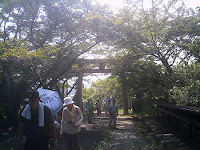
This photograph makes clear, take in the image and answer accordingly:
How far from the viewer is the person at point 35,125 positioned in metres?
3.54

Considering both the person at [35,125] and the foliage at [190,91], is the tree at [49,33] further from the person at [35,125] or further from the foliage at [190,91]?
the person at [35,125]

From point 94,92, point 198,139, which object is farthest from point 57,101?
point 94,92

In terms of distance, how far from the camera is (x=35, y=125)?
140 inches

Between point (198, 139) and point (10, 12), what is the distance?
983cm

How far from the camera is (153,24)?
11688 mm

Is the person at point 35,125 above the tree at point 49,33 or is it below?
below

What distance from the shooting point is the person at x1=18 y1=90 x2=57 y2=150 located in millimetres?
3537

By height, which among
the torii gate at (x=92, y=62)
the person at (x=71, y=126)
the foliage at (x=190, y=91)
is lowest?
the person at (x=71, y=126)

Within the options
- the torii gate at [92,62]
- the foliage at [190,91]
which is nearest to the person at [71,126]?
the foliage at [190,91]

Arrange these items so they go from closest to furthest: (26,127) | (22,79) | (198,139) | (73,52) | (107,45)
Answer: (26,127)
(198,139)
(22,79)
(73,52)
(107,45)

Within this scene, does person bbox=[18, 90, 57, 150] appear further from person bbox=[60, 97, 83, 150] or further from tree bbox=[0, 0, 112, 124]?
tree bbox=[0, 0, 112, 124]

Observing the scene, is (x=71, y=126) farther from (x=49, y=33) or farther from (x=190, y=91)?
(x=49, y=33)

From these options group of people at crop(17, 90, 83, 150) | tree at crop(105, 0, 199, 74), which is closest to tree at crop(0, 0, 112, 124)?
tree at crop(105, 0, 199, 74)

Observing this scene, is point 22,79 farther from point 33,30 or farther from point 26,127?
point 26,127
